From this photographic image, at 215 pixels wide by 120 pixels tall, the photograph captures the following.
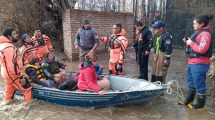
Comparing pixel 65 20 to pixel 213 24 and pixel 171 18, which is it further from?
pixel 213 24

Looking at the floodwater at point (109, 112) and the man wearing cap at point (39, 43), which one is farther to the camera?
the man wearing cap at point (39, 43)

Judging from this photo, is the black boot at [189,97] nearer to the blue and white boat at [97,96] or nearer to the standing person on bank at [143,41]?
the blue and white boat at [97,96]

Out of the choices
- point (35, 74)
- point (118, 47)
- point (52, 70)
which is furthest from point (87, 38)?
point (35, 74)

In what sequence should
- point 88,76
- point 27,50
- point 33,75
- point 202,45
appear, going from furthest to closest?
point 27,50
point 33,75
point 88,76
point 202,45

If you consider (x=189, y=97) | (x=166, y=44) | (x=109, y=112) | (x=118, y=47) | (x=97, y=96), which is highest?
(x=166, y=44)

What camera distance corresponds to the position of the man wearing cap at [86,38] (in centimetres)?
734

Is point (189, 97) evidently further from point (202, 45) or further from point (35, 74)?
point (35, 74)

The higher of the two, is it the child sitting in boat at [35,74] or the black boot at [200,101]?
the child sitting in boat at [35,74]

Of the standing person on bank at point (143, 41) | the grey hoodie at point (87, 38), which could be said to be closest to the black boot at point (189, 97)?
the standing person on bank at point (143, 41)

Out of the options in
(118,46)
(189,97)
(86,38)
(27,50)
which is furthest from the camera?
(86,38)

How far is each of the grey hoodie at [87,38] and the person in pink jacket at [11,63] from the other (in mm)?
2282

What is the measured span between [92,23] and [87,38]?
4.19 meters

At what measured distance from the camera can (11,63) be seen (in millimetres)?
5277

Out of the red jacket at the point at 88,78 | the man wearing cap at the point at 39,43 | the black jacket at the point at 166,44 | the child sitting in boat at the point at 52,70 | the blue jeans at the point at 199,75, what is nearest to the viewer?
the blue jeans at the point at 199,75
